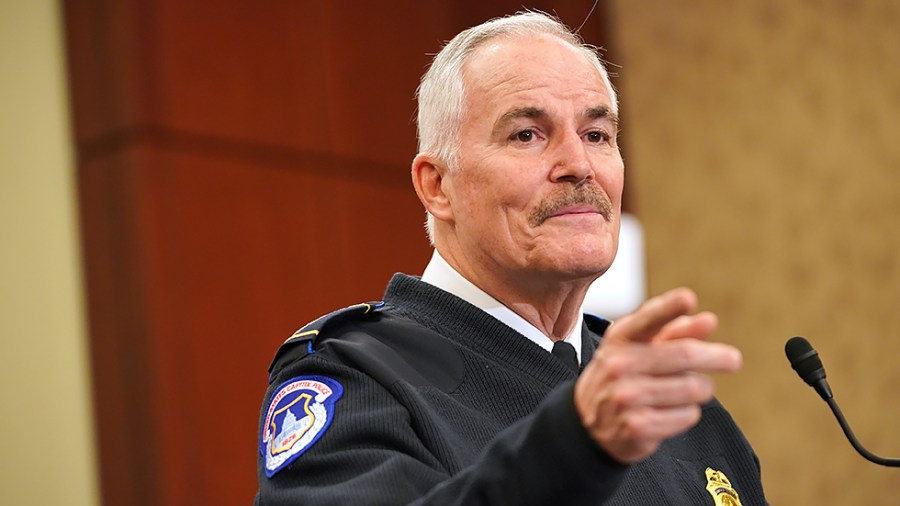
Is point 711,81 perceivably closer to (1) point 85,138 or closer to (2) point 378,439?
(1) point 85,138

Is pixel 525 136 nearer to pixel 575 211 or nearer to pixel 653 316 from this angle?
pixel 575 211

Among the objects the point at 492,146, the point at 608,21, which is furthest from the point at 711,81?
the point at 492,146

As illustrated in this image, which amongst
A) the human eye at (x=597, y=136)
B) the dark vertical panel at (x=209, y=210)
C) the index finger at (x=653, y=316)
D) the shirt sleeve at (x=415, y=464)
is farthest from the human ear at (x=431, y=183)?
the dark vertical panel at (x=209, y=210)

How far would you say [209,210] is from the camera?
313 centimetres

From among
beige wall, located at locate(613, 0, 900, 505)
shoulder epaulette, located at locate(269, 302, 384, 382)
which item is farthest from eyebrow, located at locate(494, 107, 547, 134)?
beige wall, located at locate(613, 0, 900, 505)

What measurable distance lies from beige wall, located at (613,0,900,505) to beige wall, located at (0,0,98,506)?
2.42m

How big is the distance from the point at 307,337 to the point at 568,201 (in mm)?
414

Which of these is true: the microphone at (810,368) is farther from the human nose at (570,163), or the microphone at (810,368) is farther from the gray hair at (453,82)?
the gray hair at (453,82)

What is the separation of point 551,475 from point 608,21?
379 cm

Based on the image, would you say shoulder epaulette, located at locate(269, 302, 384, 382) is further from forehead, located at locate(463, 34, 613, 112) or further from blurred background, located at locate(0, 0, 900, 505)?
blurred background, located at locate(0, 0, 900, 505)

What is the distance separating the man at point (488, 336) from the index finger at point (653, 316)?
0.30ft

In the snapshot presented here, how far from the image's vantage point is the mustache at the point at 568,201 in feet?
5.19

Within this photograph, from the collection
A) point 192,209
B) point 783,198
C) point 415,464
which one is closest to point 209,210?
point 192,209

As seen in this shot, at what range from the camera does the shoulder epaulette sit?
1483mm
